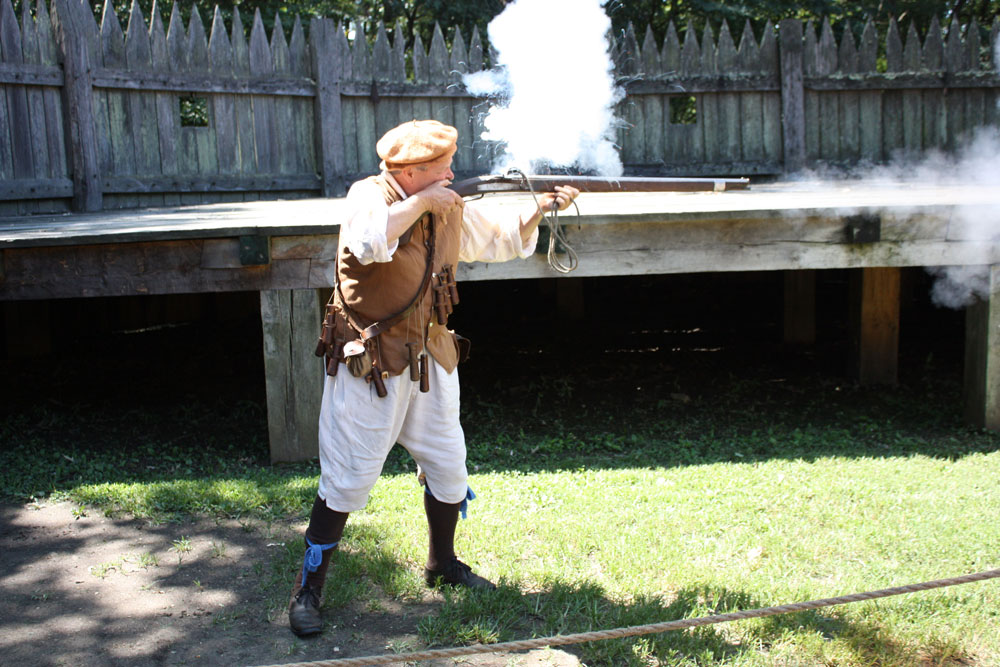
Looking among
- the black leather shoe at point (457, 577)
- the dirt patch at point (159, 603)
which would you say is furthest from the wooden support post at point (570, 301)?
the black leather shoe at point (457, 577)

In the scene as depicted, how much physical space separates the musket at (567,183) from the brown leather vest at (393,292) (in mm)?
415

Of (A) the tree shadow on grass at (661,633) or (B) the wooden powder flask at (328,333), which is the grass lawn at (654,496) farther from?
(B) the wooden powder flask at (328,333)

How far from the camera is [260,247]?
16.1 feet

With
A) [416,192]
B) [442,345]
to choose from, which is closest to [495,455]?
[442,345]

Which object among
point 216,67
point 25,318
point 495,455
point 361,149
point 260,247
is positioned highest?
point 216,67

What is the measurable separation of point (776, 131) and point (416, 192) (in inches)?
295

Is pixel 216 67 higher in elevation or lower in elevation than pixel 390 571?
higher

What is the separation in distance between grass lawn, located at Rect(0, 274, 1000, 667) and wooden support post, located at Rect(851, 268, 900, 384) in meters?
0.21

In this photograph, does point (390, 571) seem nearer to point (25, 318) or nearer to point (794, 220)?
point (794, 220)

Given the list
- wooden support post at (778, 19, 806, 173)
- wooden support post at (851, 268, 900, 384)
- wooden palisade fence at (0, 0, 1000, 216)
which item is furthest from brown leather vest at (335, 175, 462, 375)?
wooden support post at (778, 19, 806, 173)

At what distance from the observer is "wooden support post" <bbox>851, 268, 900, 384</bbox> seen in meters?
6.79

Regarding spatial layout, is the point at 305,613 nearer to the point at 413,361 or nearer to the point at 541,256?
the point at 413,361

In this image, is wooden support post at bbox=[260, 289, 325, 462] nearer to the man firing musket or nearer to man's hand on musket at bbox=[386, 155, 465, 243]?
the man firing musket

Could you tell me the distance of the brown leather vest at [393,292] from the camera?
3.24m
